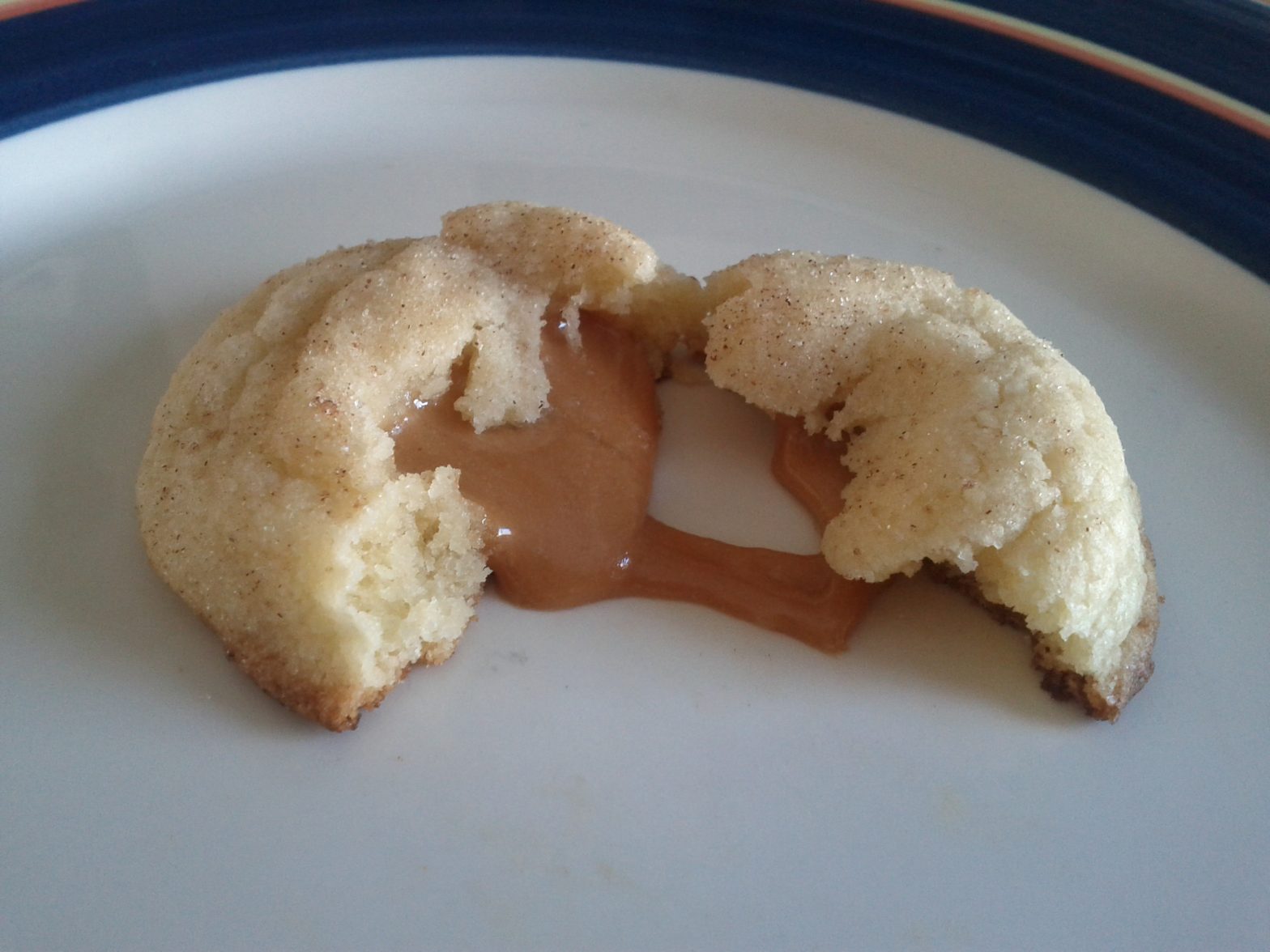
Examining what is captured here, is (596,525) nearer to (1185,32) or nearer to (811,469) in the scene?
(811,469)

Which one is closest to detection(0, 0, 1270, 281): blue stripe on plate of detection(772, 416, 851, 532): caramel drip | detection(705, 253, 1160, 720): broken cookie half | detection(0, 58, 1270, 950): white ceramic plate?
detection(0, 58, 1270, 950): white ceramic plate

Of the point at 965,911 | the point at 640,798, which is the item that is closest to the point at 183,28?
the point at 640,798

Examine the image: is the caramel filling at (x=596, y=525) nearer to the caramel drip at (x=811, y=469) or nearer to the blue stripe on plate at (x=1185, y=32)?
the caramel drip at (x=811, y=469)

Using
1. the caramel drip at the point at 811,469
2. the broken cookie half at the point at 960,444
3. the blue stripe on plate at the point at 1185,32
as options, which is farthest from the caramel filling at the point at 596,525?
the blue stripe on plate at the point at 1185,32

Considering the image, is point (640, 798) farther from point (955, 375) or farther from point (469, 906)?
point (955, 375)

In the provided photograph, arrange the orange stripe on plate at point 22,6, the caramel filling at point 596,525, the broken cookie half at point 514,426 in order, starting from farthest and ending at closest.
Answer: the orange stripe on plate at point 22,6, the caramel filling at point 596,525, the broken cookie half at point 514,426
